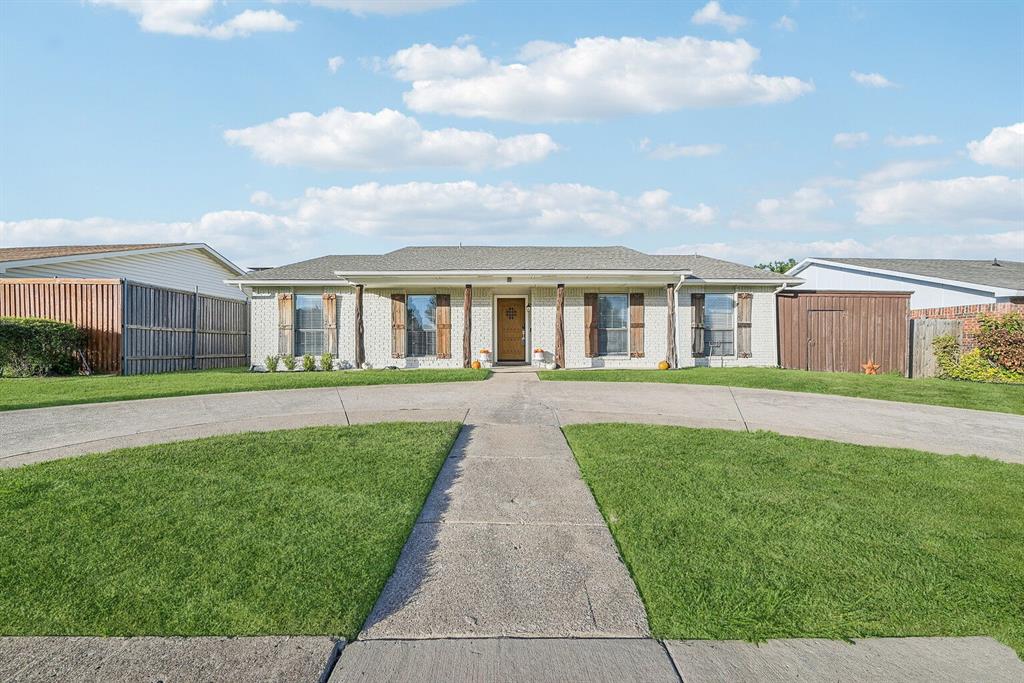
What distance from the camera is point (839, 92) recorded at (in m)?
14.1

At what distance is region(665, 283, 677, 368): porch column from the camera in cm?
1524

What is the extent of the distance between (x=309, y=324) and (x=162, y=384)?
561 centimetres

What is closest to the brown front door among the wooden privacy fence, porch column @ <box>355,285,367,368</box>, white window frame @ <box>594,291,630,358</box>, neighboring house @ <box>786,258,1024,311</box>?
white window frame @ <box>594,291,630,358</box>

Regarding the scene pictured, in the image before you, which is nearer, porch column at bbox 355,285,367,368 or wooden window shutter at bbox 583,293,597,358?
porch column at bbox 355,285,367,368

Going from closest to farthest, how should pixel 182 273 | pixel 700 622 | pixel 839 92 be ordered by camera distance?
pixel 700 622 → pixel 839 92 → pixel 182 273

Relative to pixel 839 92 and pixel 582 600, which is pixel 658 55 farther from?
pixel 582 600

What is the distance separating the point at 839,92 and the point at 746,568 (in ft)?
47.6

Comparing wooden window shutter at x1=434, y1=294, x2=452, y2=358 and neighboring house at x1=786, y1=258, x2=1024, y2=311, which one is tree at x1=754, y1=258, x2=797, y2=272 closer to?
neighboring house at x1=786, y1=258, x2=1024, y2=311

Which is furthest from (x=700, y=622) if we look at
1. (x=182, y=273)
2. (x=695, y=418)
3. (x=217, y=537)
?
(x=182, y=273)

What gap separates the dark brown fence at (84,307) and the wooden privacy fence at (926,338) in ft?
62.1

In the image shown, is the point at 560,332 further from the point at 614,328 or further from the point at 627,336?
the point at 627,336

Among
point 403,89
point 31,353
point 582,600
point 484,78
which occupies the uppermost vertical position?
point 484,78

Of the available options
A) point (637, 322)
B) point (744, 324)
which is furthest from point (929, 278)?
point (637, 322)

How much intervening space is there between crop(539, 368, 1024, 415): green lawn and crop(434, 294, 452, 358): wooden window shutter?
3656 mm
